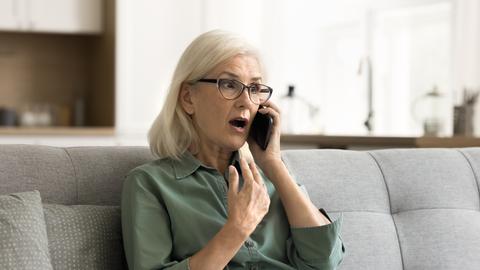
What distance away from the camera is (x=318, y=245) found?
195 centimetres

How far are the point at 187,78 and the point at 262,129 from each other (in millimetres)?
220

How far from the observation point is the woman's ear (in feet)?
6.66

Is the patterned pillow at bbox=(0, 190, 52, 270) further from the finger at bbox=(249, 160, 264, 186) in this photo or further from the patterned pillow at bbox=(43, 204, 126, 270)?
the finger at bbox=(249, 160, 264, 186)

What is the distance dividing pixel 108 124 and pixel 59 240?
4.04 metres

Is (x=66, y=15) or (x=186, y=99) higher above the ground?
(x=66, y=15)

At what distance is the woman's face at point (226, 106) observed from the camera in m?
1.99

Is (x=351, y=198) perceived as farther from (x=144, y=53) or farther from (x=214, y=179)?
(x=144, y=53)

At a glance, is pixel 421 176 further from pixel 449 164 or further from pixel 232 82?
pixel 232 82

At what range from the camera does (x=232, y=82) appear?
199 cm

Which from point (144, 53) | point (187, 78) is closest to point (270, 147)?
point (187, 78)

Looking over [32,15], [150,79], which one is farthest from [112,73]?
[32,15]

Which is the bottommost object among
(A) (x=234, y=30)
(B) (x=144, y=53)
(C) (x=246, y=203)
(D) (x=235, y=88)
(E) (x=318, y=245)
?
(E) (x=318, y=245)

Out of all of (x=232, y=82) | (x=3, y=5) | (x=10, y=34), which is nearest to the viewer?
(x=232, y=82)

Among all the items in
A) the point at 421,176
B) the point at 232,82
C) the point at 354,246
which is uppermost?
the point at 232,82
